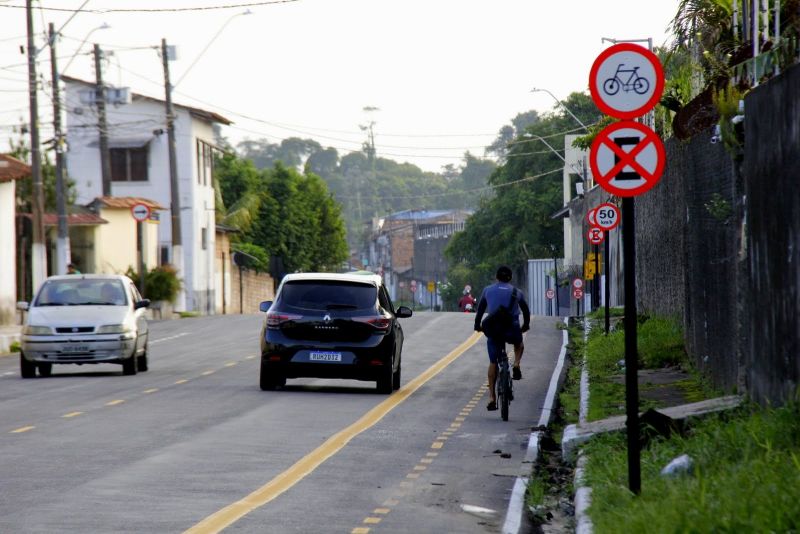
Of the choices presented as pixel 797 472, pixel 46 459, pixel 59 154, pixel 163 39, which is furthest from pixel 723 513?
pixel 163 39

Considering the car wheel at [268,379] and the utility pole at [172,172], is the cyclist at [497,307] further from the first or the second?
the utility pole at [172,172]

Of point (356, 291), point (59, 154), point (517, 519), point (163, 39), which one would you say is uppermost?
point (163, 39)

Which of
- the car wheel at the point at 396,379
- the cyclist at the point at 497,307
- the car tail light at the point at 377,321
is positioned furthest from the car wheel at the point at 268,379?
the cyclist at the point at 497,307

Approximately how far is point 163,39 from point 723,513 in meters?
48.3

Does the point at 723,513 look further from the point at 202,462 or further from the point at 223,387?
the point at 223,387

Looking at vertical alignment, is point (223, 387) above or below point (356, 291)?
below

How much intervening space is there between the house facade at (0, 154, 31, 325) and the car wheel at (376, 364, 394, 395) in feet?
72.5

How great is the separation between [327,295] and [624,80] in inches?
440

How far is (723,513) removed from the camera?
763cm

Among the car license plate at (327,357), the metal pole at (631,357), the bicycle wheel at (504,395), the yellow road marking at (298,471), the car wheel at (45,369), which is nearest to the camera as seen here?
the yellow road marking at (298,471)

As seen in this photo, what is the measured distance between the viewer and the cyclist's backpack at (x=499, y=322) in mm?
17641

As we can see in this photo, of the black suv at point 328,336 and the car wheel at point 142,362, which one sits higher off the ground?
the black suv at point 328,336

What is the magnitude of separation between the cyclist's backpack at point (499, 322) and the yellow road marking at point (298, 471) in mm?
1586

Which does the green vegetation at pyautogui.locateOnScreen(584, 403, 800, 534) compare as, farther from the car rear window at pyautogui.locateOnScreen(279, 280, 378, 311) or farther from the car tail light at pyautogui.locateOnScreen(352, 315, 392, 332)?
the car rear window at pyautogui.locateOnScreen(279, 280, 378, 311)
